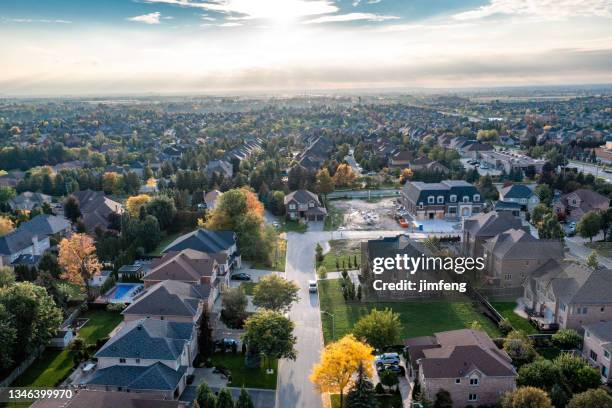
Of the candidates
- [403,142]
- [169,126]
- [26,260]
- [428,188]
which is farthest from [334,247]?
[169,126]

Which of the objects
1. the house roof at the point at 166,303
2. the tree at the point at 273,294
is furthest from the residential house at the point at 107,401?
the tree at the point at 273,294

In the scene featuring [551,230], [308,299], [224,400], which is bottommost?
[308,299]

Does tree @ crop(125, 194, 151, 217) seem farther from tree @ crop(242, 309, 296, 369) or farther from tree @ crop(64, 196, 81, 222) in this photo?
tree @ crop(242, 309, 296, 369)

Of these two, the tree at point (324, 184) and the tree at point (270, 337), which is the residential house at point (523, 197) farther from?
the tree at point (270, 337)

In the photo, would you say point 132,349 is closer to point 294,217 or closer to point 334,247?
point 334,247

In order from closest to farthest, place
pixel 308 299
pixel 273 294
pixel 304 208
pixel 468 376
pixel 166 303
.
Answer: pixel 468 376 < pixel 166 303 < pixel 273 294 < pixel 308 299 < pixel 304 208

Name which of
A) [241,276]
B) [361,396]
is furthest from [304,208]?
[361,396]

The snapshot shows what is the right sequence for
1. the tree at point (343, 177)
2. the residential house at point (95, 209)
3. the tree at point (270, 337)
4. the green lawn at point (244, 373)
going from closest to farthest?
the green lawn at point (244, 373) < the tree at point (270, 337) < the residential house at point (95, 209) < the tree at point (343, 177)

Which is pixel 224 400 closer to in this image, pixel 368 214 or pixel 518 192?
pixel 368 214
